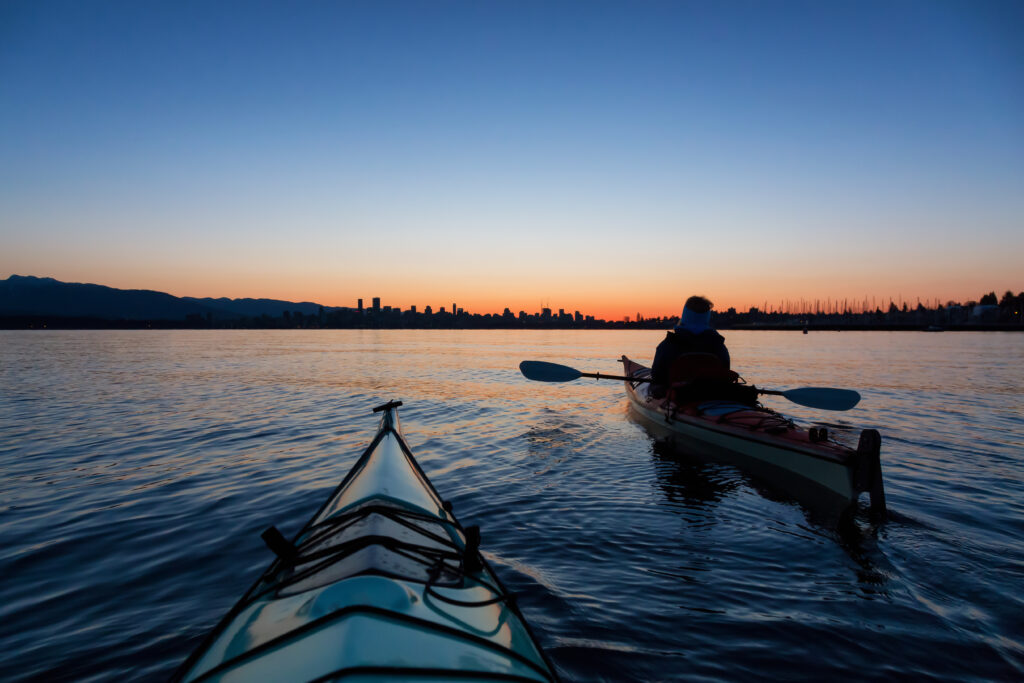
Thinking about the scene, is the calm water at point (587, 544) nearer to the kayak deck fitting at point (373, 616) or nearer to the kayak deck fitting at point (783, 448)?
the kayak deck fitting at point (783, 448)

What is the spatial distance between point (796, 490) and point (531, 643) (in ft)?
20.9

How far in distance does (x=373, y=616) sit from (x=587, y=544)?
3.95 meters

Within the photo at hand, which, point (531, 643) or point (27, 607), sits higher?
point (531, 643)

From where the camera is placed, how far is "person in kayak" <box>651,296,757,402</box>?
33.1 feet

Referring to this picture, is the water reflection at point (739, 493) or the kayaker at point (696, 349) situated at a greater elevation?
the kayaker at point (696, 349)

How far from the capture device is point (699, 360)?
33.7ft

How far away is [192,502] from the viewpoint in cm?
718

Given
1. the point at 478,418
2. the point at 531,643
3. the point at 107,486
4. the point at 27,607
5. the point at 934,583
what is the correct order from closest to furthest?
the point at 531,643 < the point at 27,607 < the point at 934,583 < the point at 107,486 < the point at 478,418

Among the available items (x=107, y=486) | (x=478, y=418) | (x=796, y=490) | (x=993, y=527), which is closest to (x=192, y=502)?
(x=107, y=486)

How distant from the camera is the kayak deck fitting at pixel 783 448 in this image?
6168 millimetres

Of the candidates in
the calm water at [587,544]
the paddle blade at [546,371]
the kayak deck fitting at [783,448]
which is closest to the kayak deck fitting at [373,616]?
the calm water at [587,544]

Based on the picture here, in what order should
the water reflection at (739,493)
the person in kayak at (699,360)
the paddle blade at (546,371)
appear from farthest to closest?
the paddle blade at (546,371), the person in kayak at (699,360), the water reflection at (739,493)

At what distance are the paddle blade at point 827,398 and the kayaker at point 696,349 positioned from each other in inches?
51.3

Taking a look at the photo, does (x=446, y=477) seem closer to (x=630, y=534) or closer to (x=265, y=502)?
(x=265, y=502)
